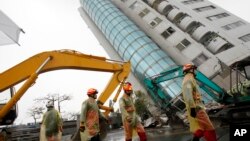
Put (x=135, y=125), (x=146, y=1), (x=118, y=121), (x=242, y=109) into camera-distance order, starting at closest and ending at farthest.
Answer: (x=242, y=109), (x=135, y=125), (x=118, y=121), (x=146, y=1)

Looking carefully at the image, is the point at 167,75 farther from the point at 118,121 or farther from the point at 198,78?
the point at 118,121

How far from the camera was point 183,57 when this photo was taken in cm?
3803

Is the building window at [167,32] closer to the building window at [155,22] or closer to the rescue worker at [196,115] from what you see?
the building window at [155,22]

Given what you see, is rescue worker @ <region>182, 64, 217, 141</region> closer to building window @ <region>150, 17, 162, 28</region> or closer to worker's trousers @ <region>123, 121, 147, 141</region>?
worker's trousers @ <region>123, 121, 147, 141</region>

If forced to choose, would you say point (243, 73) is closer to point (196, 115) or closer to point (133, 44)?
point (196, 115)

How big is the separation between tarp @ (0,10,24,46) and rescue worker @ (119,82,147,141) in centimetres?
330

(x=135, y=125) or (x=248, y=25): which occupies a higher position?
(x=248, y=25)

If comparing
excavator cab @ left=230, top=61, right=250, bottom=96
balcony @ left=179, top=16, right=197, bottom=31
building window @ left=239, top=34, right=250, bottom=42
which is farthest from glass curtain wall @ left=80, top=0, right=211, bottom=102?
excavator cab @ left=230, top=61, right=250, bottom=96

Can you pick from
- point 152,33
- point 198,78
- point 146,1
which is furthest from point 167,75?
point 146,1

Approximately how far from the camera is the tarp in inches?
307

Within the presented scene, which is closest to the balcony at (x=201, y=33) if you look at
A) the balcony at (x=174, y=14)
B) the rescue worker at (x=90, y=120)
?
the balcony at (x=174, y=14)

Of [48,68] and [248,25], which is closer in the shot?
[48,68]

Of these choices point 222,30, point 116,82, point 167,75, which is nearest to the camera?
point 116,82

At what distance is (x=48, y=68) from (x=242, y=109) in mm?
6243
